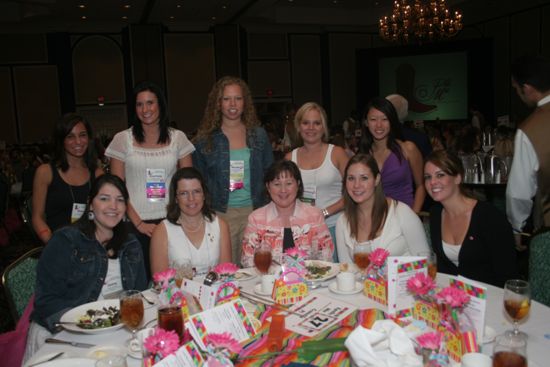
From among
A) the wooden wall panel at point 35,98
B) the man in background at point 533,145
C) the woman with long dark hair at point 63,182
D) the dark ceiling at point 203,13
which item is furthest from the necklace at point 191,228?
the wooden wall panel at point 35,98

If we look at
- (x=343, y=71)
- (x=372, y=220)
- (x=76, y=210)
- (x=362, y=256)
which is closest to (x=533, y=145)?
(x=372, y=220)

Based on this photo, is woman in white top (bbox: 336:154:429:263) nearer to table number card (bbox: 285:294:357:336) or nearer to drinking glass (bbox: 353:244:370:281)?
drinking glass (bbox: 353:244:370:281)

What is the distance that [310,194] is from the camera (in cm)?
336

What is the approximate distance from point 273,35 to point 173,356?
13.4m

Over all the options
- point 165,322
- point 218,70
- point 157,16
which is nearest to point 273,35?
point 218,70

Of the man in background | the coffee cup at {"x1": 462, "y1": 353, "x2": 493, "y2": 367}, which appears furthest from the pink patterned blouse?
the coffee cup at {"x1": 462, "y1": 353, "x2": 493, "y2": 367}

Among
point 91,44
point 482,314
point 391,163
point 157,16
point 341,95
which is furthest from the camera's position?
point 341,95

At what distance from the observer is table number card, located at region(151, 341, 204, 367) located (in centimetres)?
122

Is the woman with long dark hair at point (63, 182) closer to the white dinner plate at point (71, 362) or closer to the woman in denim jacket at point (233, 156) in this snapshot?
the woman in denim jacket at point (233, 156)

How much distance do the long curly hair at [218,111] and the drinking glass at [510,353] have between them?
2416mm

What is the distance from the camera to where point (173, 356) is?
48.6 inches

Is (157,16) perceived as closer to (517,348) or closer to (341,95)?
(341,95)

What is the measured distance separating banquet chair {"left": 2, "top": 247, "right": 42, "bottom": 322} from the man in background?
2753 millimetres

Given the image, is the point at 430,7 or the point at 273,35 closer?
the point at 430,7
